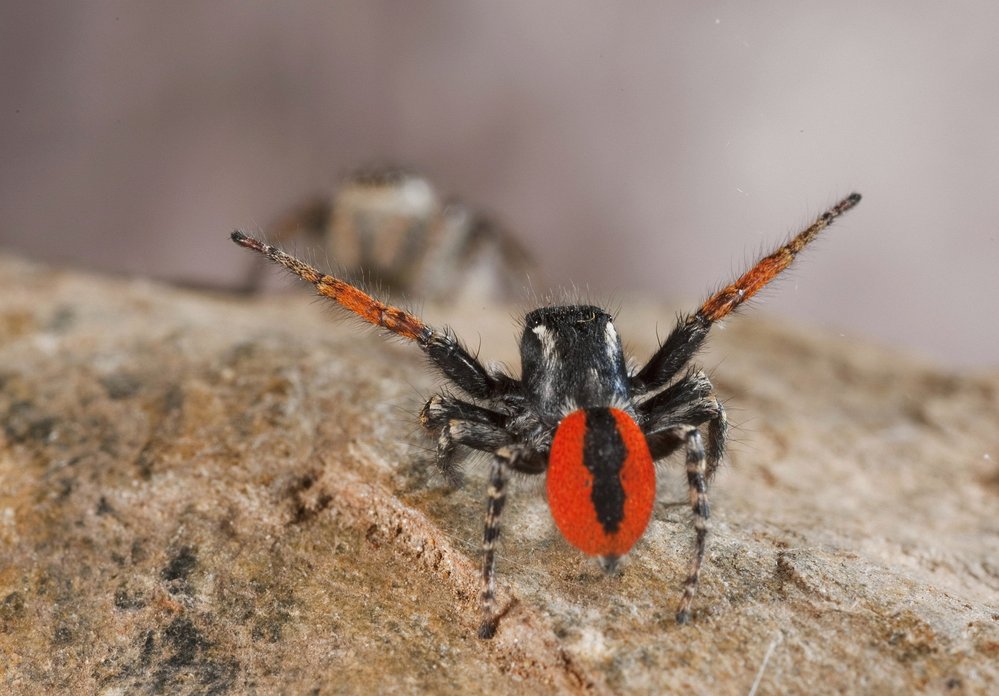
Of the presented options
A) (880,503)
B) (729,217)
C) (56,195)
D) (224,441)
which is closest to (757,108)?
(729,217)

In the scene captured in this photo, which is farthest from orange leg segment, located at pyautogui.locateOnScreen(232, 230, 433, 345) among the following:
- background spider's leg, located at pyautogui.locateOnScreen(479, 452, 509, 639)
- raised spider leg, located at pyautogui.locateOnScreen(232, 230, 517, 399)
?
background spider's leg, located at pyautogui.locateOnScreen(479, 452, 509, 639)

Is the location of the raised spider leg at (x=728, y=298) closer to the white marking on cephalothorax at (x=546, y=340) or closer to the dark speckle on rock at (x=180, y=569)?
the white marking on cephalothorax at (x=546, y=340)

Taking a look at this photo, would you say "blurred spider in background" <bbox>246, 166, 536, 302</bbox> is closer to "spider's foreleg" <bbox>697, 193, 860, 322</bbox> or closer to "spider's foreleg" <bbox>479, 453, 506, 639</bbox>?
"spider's foreleg" <bbox>697, 193, 860, 322</bbox>

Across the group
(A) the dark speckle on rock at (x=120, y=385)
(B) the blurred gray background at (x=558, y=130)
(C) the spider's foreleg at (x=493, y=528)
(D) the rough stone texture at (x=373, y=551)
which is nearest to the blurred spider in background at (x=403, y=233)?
(B) the blurred gray background at (x=558, y=130)

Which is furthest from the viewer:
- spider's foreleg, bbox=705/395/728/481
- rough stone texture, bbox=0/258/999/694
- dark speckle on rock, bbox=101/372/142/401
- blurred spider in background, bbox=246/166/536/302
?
blurred spider in background, bbox=246/166/536/302

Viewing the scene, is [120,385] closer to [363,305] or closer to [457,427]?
[363,305]

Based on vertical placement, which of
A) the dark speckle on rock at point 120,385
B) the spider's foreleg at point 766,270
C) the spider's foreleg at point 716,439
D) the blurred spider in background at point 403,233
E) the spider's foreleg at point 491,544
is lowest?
the spider's foreleg at point 491,544

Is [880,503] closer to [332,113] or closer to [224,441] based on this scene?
[224,441]
